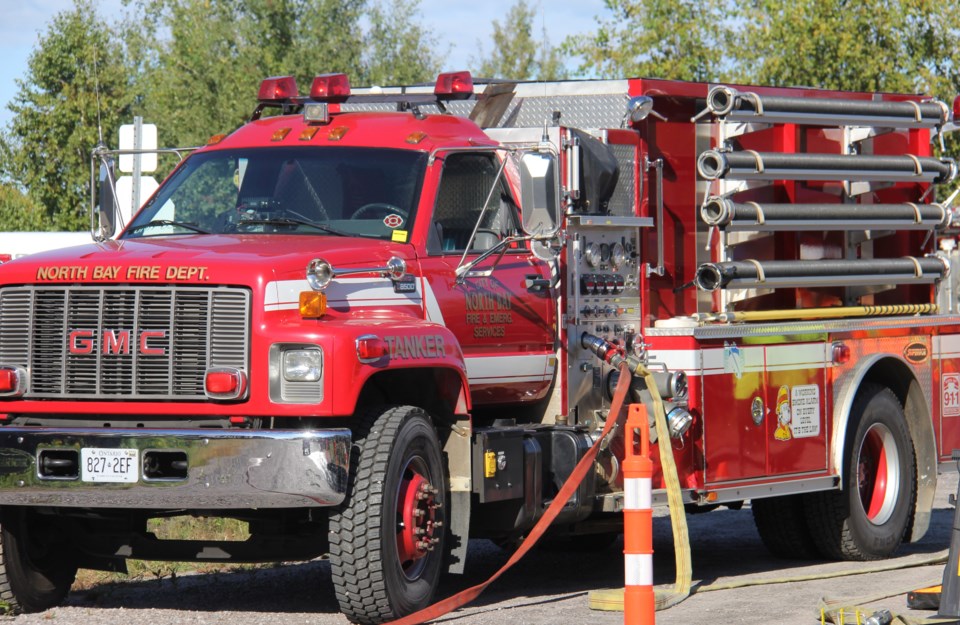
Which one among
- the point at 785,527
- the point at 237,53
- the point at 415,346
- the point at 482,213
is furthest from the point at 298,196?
the point at 237,53

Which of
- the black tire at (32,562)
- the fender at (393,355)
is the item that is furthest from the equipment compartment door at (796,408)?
the black tire at (32,562)

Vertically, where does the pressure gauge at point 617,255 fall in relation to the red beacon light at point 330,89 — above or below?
below

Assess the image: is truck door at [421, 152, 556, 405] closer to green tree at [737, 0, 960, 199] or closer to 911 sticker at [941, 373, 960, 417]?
911 sticker at [941, 373, 960, 417]

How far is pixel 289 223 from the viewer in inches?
328

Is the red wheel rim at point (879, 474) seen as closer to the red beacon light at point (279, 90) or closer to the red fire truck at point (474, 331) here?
the red fire truck at point (474, 331)

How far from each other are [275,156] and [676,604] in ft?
10.8

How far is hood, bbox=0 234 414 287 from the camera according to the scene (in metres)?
7.29

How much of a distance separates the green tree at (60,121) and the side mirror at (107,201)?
20232 millimetres

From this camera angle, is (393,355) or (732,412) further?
(732,412)

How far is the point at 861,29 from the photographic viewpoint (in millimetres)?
31734

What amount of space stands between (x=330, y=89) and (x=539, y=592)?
125 inches

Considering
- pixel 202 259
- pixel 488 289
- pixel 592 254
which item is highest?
pixel 592 254

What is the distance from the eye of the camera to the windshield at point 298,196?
8.37m

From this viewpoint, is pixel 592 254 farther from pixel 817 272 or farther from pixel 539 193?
pixel 817 272
